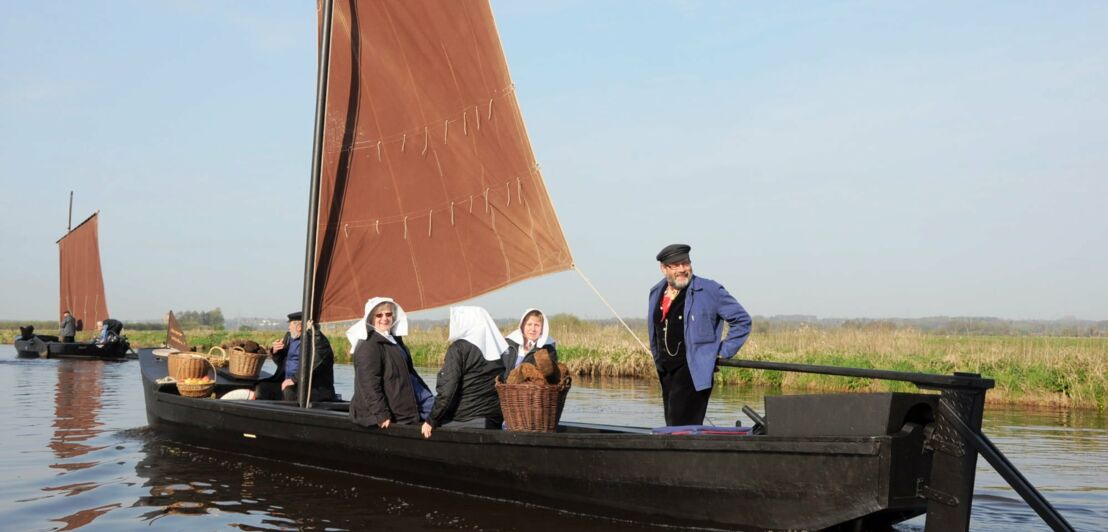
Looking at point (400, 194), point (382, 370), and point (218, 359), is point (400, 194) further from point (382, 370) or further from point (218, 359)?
point (218, 359)

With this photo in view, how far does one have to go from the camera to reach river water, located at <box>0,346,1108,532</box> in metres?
7.62

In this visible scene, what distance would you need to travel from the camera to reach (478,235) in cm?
1022

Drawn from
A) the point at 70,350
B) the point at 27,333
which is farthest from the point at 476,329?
the point at 27,333

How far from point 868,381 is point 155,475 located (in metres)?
12.2

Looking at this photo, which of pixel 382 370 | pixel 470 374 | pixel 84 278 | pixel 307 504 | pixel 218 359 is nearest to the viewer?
pixel 470 374

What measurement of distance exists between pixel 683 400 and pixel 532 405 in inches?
52.0

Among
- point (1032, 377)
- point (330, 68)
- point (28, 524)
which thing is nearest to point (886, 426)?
point (28, 524)

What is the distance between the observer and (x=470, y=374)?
831cm

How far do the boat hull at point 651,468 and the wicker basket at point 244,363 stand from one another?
2709mm

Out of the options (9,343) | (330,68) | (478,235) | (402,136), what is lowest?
(9,343)

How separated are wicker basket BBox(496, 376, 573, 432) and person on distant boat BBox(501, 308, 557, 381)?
0.99m

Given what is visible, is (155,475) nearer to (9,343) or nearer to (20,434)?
(20,434)

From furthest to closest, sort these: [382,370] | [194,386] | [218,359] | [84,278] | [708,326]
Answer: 1. [84,278]
2. [218,359]
3. [194,386]
4. [382,370]
5. [708,326]

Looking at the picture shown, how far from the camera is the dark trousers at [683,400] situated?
793 cm
